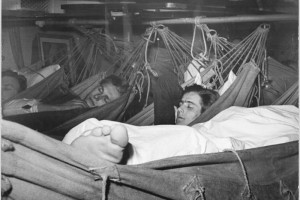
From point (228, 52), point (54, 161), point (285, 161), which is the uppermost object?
point (228, 52)

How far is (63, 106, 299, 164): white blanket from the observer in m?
0.88

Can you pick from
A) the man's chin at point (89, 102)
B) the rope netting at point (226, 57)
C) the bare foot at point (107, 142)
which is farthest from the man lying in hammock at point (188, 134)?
the man's chin at point (89, 102)

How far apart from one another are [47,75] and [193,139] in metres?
0.44

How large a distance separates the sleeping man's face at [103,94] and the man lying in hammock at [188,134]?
214 mm

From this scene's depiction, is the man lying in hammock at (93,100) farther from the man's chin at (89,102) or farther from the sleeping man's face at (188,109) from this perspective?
the sleeping man's face at (188,109)

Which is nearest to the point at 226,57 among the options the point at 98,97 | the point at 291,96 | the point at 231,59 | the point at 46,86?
the point at 231,59

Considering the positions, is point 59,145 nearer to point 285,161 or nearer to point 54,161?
point 54,161

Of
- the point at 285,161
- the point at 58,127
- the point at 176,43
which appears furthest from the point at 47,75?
the point at 285,161

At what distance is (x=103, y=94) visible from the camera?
3.82 ft

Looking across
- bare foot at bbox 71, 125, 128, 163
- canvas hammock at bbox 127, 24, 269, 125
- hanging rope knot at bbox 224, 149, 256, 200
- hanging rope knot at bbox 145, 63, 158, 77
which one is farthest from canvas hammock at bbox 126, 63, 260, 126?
bare foot at bbox 71, 125, 128, 163

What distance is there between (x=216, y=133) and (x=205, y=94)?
242 millimetres

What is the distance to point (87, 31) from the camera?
111 cm

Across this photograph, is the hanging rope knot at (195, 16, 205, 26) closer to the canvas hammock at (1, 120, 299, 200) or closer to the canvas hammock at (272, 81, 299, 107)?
the canvas hammock at (272, 81, 299, 107)

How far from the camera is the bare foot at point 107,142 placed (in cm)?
69
